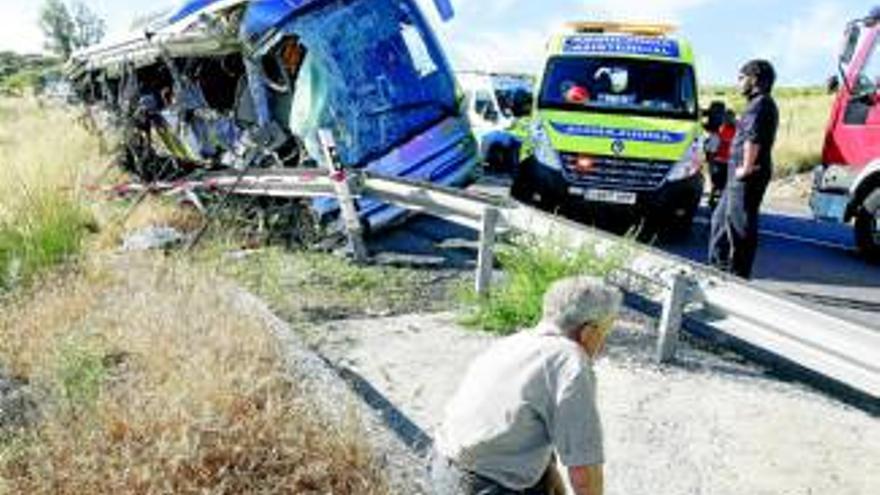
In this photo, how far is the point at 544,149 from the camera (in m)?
13.9

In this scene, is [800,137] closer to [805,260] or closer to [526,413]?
[805,260]

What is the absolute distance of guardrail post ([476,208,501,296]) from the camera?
8.61 metres

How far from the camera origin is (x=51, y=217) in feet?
33.6

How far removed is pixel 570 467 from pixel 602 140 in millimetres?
10338

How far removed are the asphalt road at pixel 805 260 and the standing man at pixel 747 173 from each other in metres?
0.59

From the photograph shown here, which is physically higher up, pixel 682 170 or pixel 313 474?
pixel 313 474

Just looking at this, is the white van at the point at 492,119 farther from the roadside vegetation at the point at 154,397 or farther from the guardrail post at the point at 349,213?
the roadside vegetation at the point at 154,397

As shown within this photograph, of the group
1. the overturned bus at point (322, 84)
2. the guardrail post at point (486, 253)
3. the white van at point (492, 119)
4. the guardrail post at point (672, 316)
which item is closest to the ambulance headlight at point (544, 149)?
the overturned bus at point (322, 84)

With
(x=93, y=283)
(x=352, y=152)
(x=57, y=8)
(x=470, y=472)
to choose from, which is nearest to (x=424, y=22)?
(x=352, y=152)

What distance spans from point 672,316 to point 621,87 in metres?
7.69

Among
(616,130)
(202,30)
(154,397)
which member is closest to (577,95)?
(616,130)

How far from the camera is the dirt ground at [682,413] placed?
5355mm

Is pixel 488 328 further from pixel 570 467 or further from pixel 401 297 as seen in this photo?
pixel 570 467

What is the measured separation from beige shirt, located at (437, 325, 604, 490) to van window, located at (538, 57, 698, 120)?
34.5 feet
